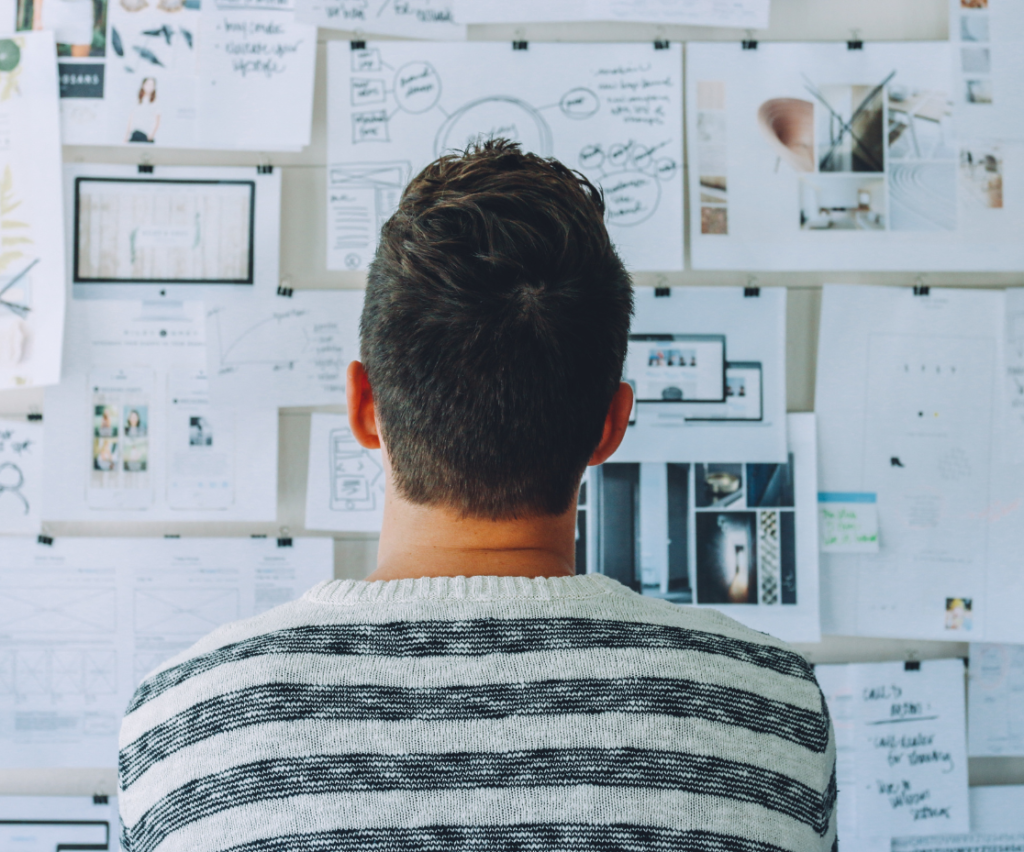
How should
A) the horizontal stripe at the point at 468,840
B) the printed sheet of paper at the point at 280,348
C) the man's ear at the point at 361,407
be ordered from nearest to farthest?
the horizontal stripe at the point at 468,840 → the man's ear at the point at 361,407 → the printed sheet of paper at the point at 280,348

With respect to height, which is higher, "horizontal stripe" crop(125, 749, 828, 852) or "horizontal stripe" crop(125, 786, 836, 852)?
"horizontal stripe" crop(125, 749, 828, 852)

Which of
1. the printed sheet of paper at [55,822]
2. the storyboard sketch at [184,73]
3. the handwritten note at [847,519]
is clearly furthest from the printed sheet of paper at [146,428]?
the handwritten note at [847,519]

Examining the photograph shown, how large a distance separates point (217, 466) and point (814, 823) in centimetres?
87

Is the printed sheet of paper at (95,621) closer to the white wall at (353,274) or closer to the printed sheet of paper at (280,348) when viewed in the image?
the white wall at (353,274)

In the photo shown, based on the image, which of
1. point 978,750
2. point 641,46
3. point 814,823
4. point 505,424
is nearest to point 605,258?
point 505,424

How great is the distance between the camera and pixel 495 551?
54cm

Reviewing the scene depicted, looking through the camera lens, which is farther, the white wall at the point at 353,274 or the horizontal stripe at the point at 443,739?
the white wall at the point at 353,274

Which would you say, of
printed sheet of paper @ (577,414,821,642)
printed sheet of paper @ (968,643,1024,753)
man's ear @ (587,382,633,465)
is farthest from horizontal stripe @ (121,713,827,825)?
printed sheet of paper @ (968,643,1024,753)

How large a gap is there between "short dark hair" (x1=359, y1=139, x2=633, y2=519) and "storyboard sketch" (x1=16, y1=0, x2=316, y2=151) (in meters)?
0.63

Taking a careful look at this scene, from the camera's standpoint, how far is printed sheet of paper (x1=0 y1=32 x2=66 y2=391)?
1071 mm

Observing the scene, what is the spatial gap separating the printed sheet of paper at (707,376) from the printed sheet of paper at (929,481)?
0.09 metres

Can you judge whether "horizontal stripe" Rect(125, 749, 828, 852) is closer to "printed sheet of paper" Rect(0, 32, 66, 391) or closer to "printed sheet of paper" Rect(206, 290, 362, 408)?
"printed sheet of paper" Rect(206, 290, 362, 408)

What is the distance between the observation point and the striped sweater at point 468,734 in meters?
0.44

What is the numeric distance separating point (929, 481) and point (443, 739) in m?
0.92
